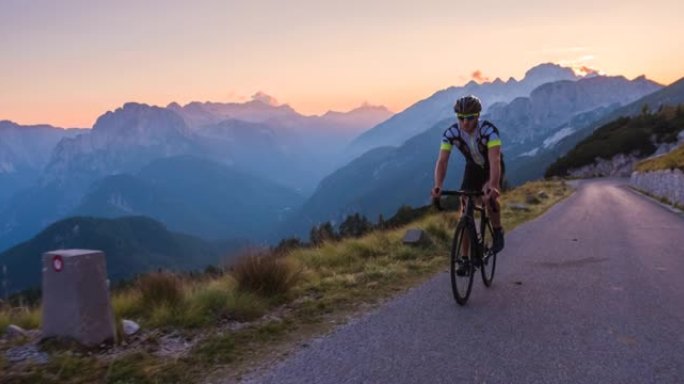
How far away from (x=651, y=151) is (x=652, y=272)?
95.0 meters

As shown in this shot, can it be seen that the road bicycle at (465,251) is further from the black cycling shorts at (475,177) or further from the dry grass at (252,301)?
the dry grass at (252,301)

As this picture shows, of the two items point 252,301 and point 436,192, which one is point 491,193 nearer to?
point 436,192

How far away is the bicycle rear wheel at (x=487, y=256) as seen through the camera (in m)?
7.80

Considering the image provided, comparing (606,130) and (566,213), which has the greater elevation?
(606,130)

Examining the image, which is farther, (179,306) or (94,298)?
(179,306)

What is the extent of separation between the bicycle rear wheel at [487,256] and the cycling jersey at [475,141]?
104 centimetres

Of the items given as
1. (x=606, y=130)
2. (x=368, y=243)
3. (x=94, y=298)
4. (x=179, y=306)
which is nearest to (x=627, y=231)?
(x=368, y=243)

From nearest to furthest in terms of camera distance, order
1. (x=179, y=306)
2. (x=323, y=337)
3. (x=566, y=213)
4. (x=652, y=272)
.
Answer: (x=323, y=337), (x=179, y=306), (x=652, y=272), (x=566, y=213)

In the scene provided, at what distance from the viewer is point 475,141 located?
7230mm

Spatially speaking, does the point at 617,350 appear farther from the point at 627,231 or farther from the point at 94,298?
the point at 627,231

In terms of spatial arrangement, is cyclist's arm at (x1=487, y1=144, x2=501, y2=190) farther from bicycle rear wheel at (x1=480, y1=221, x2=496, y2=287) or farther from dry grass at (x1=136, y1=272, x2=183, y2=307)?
dry grass at (x1=136, y1=272, x2=183, y2=307)

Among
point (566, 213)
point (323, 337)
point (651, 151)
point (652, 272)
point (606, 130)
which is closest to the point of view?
point (323, 337)

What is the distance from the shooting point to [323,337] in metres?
6.07

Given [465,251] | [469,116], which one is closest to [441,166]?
[469,116]
